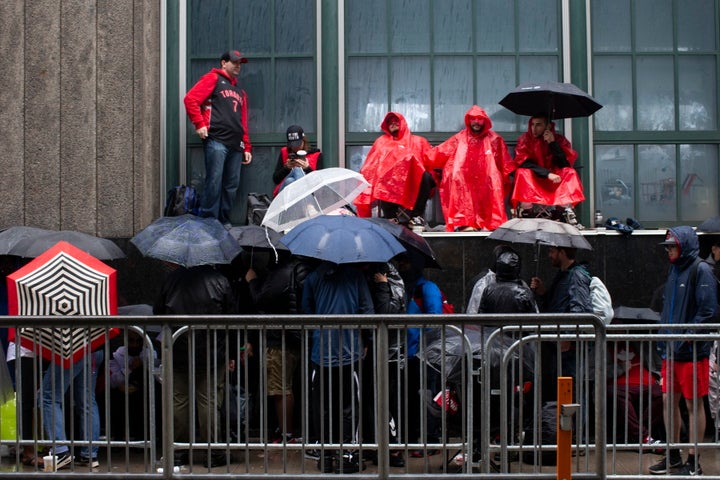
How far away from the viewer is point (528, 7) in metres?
13.9

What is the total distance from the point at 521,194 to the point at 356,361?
15.5 ft

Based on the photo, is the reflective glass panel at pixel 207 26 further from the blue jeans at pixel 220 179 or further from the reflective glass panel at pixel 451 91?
the reflective glass panel at pixel 451 91

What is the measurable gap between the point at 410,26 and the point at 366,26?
1.78 ft

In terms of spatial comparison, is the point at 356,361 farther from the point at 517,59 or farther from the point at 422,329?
the point at 517,59

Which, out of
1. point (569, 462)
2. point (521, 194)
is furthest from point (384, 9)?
point (569, 462)

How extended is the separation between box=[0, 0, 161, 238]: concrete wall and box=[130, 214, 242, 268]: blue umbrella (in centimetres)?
261

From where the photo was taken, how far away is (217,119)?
13070 millimetres

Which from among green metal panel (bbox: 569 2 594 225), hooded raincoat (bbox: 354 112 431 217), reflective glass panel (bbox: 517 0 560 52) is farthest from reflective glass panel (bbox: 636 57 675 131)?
hooded raincoat (bbox: 354 112 431 217)

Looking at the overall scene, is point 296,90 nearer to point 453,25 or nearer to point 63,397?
point 453,25

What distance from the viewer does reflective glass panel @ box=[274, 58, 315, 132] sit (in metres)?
13.8

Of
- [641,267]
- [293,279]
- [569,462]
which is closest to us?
[569,462]

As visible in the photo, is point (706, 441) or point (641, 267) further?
point (641, 267)

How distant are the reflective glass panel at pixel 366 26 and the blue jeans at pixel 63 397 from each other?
6.27 meters

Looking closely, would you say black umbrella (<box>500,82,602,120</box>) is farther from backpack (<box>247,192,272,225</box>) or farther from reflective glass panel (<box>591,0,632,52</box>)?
backpack (<box>247,192,272,225</box>)
